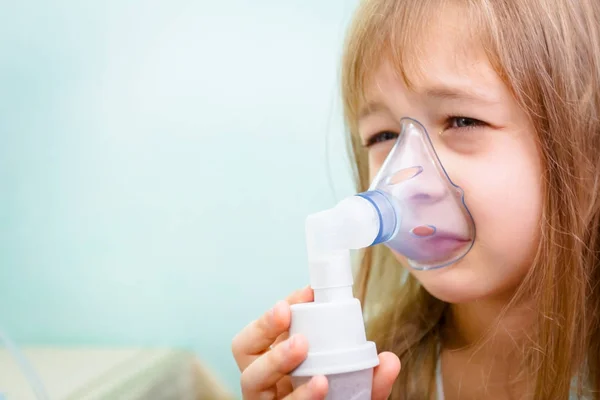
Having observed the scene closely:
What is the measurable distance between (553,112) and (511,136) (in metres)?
0.05

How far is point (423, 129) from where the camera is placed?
0.64 meters

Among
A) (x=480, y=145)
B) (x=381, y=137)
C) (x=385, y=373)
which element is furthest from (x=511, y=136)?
(x=385, y=373)

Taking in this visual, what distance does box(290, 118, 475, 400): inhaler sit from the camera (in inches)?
19.4

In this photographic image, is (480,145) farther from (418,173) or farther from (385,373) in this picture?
(385,373)

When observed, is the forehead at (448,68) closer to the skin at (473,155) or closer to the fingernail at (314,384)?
the skin at (473,155)

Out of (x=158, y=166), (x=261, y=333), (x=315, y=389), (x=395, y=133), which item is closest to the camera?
(x=315, y=389)

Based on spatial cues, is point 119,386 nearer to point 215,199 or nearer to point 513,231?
point 215,199

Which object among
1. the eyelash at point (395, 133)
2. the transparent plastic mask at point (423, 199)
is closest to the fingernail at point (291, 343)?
the transparent plastic mask at point (423, 199)

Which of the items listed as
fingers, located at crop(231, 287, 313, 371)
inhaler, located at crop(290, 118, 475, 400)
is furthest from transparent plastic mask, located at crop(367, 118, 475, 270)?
fingers, located at crop(231, 287, 313, 371)

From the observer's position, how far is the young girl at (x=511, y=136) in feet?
2.03

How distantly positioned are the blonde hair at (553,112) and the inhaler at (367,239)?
0.08 m

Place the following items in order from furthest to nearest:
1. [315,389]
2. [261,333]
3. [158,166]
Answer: [158,166] < [261,333] < [315,389]

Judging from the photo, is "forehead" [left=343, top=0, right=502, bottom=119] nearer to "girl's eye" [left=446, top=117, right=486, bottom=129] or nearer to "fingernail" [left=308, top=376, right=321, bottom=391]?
"girl's eye" [left=446, top=117, right=486, bottom=129]

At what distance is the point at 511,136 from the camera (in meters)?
0.62
